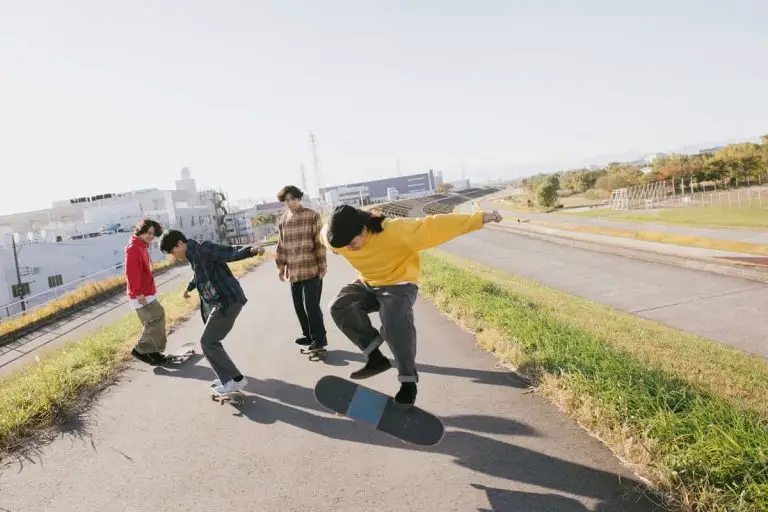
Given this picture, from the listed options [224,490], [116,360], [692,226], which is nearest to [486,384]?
[224,490]

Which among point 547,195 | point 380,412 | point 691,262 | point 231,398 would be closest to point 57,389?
point 231,398

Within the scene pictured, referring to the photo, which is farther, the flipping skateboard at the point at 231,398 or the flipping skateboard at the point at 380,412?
the flipping skateboard at the point at 231,398

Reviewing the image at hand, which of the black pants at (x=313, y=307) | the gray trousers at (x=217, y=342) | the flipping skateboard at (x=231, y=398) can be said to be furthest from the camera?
the black pants at (x=313, y=307)

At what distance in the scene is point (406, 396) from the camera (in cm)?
397

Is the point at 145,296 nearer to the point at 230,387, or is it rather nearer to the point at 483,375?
the point at 230,387

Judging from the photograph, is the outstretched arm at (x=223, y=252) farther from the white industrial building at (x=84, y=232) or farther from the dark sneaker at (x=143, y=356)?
the white industrial building at (x=84, y=232)

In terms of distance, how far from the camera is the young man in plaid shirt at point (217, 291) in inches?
195

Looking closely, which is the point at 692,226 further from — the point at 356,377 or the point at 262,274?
the point at 356,377

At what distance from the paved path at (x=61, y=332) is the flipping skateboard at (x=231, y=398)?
6.54 metres

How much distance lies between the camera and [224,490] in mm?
3326

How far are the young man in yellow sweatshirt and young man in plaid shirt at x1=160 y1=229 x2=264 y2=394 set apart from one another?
4.59 feet

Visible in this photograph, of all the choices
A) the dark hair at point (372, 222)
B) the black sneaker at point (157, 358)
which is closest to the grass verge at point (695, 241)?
the dark hair at point (372, 222)

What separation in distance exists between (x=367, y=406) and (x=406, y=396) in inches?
12.3

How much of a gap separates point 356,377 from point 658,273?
45.4 feet
